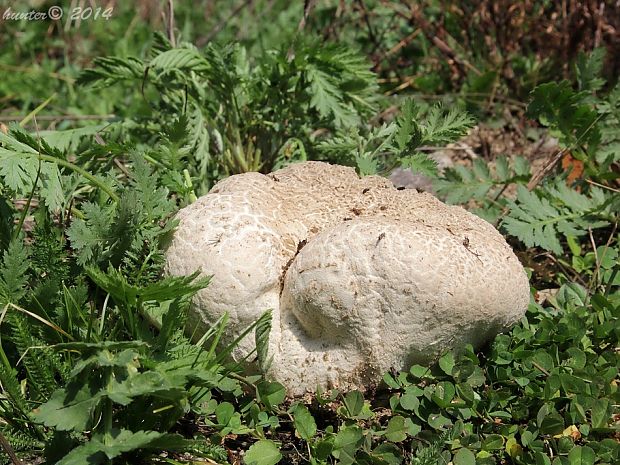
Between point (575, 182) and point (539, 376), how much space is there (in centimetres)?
147

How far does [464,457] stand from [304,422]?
22.7 inches

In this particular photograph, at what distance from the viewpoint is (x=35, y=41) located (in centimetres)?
605

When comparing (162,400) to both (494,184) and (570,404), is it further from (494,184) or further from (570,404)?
(494,184)

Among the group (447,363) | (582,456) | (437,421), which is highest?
(447,363)

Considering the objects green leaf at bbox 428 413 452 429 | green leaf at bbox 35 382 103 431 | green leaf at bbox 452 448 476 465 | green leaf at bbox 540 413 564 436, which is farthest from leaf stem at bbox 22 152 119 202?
green leaf at bbox 540 413 564 436

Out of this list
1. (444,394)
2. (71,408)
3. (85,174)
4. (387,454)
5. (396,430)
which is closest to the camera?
(71,408)

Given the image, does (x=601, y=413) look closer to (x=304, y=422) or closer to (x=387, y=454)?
(x=387, y=454)

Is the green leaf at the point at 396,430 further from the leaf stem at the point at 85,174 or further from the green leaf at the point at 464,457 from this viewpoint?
the leaf stem at the point at 85,174

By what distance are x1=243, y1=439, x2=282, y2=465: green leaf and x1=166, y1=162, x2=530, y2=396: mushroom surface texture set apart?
289 mm

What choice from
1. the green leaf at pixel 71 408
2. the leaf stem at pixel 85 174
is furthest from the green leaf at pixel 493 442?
the leaf stem at pixel 85 174

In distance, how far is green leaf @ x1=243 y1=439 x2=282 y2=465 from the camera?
252 cm

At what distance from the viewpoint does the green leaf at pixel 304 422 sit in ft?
8.61

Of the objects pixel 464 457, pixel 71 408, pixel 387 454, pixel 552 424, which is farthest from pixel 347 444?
pixel 71 408

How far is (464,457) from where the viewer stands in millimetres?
2557
